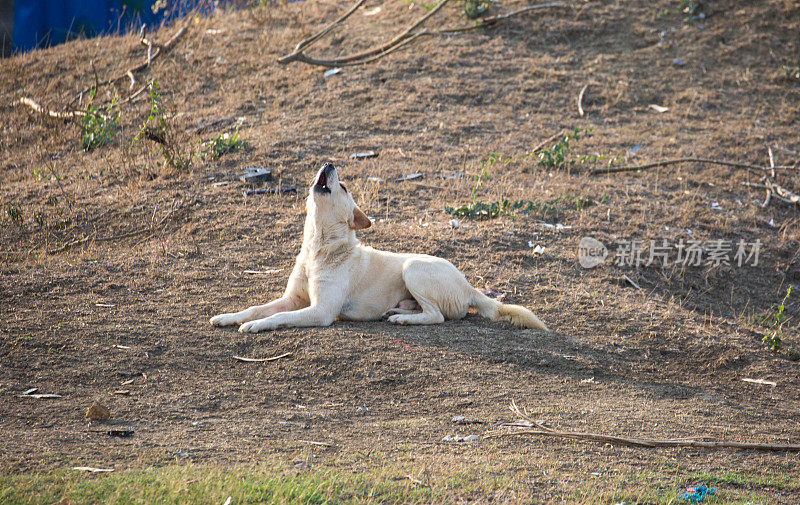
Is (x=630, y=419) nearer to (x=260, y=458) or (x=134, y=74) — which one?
(x=260, y=458)

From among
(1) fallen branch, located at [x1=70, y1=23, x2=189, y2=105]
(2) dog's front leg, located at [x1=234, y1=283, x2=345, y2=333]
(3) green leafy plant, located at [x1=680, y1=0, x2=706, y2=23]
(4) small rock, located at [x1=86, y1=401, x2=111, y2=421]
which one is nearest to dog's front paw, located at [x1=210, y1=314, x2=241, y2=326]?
(2) dog's front leg, located at [x1=234, y1=283, x2=345, y2=333]

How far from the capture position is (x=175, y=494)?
334cm

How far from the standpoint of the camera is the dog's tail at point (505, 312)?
6.26m

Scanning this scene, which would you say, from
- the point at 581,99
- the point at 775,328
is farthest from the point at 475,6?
the point at 775,328

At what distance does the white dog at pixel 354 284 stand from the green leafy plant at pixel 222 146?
14.7 feet

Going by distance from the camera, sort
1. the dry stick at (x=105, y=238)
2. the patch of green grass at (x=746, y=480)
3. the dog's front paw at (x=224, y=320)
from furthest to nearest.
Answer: the dry stick at (x=105, y=238) < the dog's front paw at (x=224, y=320) < the patch of green grass at (x=746, y=480)

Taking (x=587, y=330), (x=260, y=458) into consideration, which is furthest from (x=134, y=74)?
(x=260, y=458)

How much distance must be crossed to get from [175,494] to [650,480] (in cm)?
239

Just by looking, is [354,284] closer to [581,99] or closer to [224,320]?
[224,320]

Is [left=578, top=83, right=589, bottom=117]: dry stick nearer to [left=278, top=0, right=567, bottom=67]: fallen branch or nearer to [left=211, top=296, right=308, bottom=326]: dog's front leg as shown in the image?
[left=278, top=0, right=567, bottom=67]: fallen branch

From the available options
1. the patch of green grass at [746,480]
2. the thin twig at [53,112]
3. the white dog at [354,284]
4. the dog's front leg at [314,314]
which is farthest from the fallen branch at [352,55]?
the patch of green grass at [746,480]

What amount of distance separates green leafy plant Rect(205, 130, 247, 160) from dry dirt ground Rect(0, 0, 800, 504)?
0.41 ft

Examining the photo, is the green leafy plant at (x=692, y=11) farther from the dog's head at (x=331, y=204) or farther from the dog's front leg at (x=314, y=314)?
the dog's front leg at (x=314, y=314)

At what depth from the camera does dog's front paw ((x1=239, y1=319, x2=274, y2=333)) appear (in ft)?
18.9
